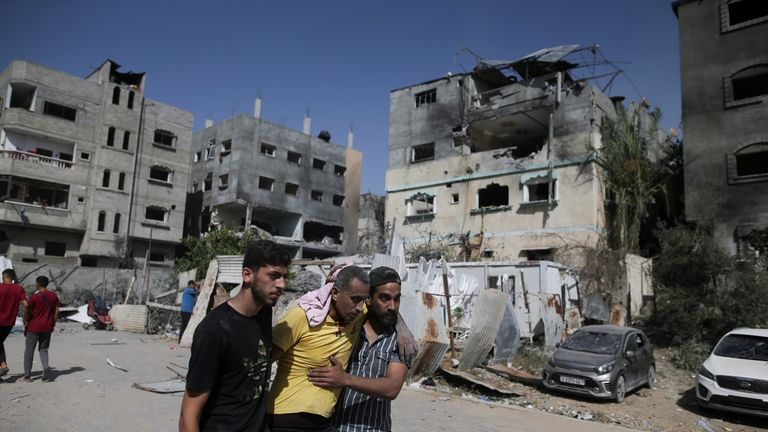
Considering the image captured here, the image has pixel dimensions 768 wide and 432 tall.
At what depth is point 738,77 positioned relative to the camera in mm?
21281

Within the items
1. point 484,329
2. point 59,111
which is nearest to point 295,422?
point 484,329

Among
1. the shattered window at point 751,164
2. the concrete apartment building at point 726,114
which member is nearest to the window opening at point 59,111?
the concrete apartment building at point 726,114

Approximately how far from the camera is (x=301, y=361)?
2.83m

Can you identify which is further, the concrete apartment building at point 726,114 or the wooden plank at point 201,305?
the concrete apartment building at point 726,114

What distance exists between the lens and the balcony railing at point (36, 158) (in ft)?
93.3

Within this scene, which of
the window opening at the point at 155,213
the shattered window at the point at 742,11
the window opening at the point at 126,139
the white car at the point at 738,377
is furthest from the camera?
the window opening at the point at 155,213

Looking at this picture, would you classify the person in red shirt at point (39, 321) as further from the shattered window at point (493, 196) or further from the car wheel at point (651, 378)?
the shattered window at point (493, 196)

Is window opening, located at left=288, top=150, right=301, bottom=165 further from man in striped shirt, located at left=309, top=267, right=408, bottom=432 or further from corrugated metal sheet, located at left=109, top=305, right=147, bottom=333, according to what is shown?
man in striped shirt, located at left=309, top=267, right=408, bottom=432

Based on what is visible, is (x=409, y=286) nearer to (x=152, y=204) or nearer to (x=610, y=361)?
(x=610, y=361)

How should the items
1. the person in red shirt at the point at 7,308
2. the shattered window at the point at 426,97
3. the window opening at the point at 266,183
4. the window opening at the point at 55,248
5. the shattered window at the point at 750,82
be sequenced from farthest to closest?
the window opening at the point at 266,183 → the shattered window at the point at 426,97 → the window opening at the point at 55,248 → the shattered window at the point at 750,82 → the person in red shirt at the point at 7,308

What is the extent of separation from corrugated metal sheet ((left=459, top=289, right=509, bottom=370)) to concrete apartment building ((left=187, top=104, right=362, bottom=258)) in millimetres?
26181

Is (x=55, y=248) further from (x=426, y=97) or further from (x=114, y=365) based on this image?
(x=426, y=97)

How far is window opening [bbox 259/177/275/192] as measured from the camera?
38594mm

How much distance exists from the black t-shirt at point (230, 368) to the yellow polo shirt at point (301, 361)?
0.38ft
